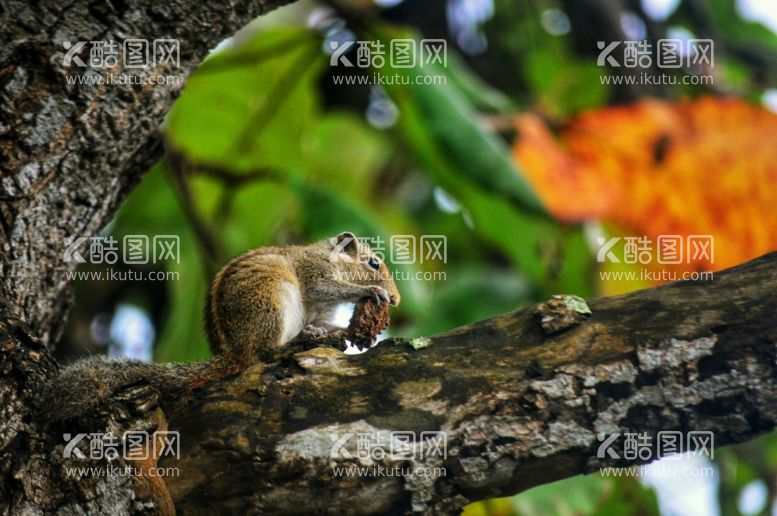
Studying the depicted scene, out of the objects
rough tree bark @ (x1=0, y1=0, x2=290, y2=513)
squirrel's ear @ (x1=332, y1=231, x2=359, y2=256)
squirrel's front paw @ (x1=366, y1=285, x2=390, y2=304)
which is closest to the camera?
rough tree bark @ (x1=0, y1=0, x2=290, y2=513)

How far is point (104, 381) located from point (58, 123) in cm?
113

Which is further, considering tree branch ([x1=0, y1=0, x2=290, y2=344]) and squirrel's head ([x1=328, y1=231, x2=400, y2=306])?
squirrel's head ([x1=328, y1=231, x2=400, y2=306])

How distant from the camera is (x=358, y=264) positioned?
6664mm

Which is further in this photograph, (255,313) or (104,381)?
(255,313)

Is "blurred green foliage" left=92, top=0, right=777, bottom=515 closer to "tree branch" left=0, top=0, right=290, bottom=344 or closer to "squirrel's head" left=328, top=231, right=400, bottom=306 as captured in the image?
"squirrel's head" left=328, top=231, right=400, bottom=306

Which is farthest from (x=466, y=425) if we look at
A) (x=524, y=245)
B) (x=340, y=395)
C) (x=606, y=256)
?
(x=606, y=256)

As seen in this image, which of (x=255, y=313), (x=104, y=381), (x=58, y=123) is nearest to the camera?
(x=104, y=381)

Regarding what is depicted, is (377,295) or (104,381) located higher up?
(377,295)

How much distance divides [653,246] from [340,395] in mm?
4917

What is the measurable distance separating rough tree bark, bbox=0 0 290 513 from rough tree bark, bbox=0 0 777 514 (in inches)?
3.4

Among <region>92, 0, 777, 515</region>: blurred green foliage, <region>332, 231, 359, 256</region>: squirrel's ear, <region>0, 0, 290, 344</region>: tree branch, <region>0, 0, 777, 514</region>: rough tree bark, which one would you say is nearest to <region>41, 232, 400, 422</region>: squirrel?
<region>332, 231, 359, 256</region>: squirrel's ear

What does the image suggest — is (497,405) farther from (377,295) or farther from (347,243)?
(347,243)

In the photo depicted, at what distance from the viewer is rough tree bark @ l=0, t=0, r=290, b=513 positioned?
13.9 feet

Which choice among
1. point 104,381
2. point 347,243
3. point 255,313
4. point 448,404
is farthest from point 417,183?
point 448,404
